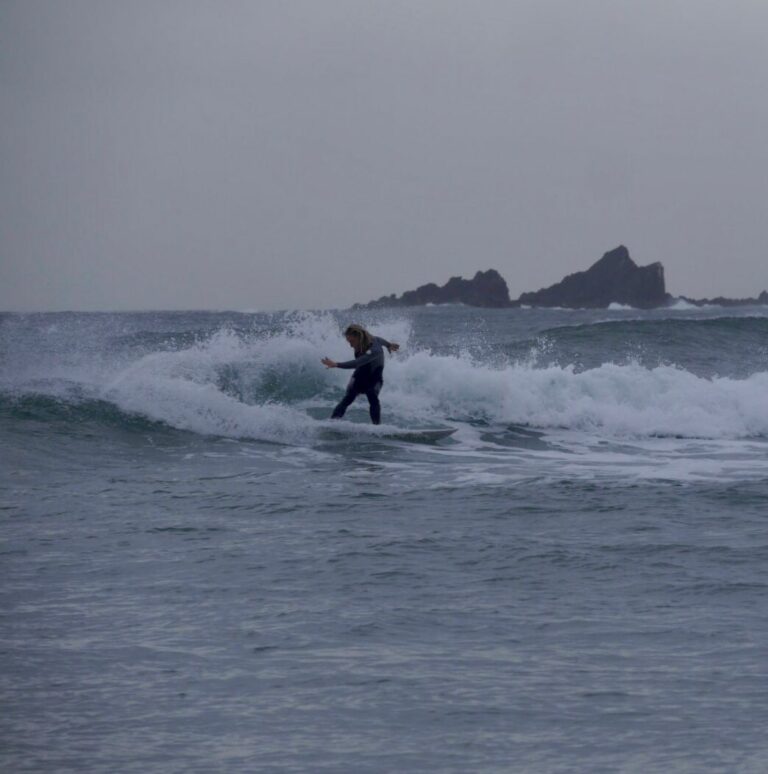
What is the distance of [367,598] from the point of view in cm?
661

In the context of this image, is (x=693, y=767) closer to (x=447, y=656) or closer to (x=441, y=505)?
(x=447, y=656)

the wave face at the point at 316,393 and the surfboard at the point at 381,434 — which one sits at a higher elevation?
the wave face at the point at 316,393

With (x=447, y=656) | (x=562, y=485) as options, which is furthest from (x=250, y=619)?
(x=562, y=485)

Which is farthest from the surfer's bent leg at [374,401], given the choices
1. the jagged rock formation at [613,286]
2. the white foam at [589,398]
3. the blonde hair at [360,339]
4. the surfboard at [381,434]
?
the jagged rock formation at [613,286]

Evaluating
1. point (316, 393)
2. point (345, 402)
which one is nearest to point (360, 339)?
point (345, 402)

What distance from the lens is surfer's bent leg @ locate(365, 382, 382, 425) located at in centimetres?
1548

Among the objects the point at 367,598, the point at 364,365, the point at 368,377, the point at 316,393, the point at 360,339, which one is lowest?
the point at 367,598

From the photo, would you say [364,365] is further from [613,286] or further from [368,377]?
[613,286]

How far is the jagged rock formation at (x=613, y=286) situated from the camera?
90875mm

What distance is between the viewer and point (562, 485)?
1102cm

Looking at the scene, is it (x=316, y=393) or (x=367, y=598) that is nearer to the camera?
(x=367, y=598)

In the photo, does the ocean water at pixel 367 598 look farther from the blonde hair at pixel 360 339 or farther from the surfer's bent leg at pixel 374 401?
the blonde hair at pixel 360 339

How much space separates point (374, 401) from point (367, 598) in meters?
9.05

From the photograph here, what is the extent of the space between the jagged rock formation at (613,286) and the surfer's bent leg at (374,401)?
7751cm
